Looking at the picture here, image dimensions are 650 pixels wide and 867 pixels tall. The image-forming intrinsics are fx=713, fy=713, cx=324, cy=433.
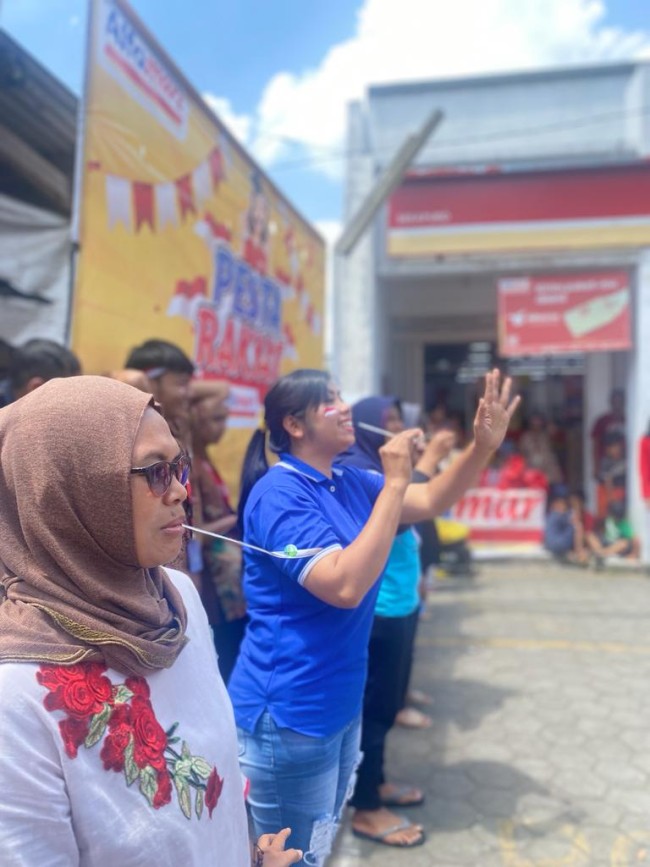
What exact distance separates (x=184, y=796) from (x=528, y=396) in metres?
12.1

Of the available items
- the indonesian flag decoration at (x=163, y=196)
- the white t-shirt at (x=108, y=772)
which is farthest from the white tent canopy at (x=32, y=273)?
the white t-shirt at (x=108, y=772)

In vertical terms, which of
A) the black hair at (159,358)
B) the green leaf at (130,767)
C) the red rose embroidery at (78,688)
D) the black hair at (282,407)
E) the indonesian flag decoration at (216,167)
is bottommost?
the green leaf at (130,767)

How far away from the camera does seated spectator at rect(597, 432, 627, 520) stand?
8039 mm

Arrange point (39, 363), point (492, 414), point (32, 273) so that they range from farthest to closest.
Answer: point (32, 273) → point (39, 363) → point (492, 414)

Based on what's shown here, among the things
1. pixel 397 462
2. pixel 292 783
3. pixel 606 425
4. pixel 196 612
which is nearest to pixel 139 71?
pixel 397 462

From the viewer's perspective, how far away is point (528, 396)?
40.6 ft

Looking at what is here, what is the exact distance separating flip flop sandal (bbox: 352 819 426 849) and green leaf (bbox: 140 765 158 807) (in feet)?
6.60

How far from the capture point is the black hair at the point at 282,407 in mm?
A: 1905

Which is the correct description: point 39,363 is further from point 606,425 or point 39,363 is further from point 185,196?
point 606,425

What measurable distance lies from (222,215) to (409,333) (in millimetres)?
6588

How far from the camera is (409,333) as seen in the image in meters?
11.0

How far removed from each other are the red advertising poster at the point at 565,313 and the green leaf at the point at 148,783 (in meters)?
7.28

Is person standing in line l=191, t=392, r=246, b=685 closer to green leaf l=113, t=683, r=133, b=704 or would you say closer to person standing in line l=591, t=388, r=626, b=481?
green leaf l=113, t=683, r=133, b=704

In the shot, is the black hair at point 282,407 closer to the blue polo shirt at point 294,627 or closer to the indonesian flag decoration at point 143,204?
the blue polo shirt at point 294,627
